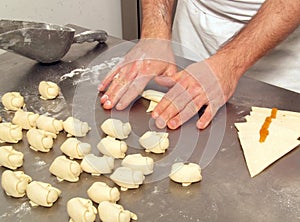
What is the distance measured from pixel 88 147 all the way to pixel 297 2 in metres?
0.64

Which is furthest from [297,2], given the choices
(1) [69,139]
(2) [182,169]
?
(1) [69,139]

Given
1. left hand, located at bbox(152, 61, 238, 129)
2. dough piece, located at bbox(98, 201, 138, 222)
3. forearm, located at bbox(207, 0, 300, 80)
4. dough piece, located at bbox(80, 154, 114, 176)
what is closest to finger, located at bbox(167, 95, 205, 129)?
left hand, located at bbox(152, 61, 238, 129)

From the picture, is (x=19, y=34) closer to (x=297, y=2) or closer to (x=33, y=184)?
(x=33, y=184)

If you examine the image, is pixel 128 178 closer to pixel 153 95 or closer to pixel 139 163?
pixel 139 163

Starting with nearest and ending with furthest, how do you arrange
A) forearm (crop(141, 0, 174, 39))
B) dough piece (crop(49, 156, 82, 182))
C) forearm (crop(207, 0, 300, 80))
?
dough piece (crop(49, 156, 82, 182))
forearm (crop(207, 0, 300, 80))
forearm (crop(141, 0, 174, 39))

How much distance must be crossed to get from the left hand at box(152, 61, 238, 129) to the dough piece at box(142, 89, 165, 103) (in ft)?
0.15

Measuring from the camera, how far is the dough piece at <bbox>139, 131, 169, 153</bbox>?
3.54 ft

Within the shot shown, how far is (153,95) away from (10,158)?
41 centimetres

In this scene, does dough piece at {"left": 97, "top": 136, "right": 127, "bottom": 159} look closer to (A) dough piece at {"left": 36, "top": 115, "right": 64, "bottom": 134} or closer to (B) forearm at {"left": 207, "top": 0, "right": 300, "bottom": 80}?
(A) dough piece at {"left": 36, "top": 115, "right": 64, "bottom": 134}

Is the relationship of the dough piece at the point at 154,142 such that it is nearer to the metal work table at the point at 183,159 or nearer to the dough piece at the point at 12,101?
the metal work table at the point at 183,159

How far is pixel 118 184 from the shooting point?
1003 millimetres

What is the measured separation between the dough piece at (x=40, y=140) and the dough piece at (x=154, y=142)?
21 cm

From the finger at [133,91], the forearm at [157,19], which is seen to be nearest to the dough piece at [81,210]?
the finger at [133,91]

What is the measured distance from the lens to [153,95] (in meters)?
1.28
